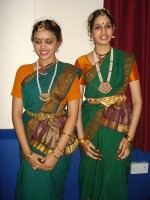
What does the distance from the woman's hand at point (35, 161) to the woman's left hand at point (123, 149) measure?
1.84 ft

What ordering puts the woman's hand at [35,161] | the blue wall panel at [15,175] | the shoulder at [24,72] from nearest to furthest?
the woman's hand at [35,161] < the shoulder at [24,72] < the blue wall panel at [15,175]

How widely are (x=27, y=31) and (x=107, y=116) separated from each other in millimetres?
1038

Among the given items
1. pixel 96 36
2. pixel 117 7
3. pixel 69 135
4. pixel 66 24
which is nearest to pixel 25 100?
pixel 69 135

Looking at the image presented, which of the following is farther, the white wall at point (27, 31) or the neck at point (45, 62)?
the white wall at point (27, 31)

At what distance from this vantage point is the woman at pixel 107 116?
1.59 m

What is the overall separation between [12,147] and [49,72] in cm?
77

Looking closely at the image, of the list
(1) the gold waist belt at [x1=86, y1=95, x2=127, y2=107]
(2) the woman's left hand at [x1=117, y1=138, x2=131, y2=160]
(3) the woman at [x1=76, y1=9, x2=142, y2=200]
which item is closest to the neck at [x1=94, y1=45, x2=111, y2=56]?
(3) the woman at [x1=76, y1=9, x2=142, y2=200]

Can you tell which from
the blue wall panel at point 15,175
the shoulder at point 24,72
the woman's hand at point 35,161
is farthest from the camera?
the blue wall panel at point 15,175

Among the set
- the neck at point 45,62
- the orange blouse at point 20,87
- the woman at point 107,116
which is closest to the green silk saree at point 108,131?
the woman at point 107,116

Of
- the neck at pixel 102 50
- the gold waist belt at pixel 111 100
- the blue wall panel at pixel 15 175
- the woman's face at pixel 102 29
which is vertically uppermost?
the woman's face at pixel 102 29

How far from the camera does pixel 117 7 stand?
1.84m

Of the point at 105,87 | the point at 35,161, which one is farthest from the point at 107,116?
the point at 35,161

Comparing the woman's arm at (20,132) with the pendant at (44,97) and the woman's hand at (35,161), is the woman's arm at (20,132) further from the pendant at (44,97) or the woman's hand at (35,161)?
the pendant at (44,97)

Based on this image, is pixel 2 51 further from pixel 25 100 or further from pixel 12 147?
pixel 12 147
